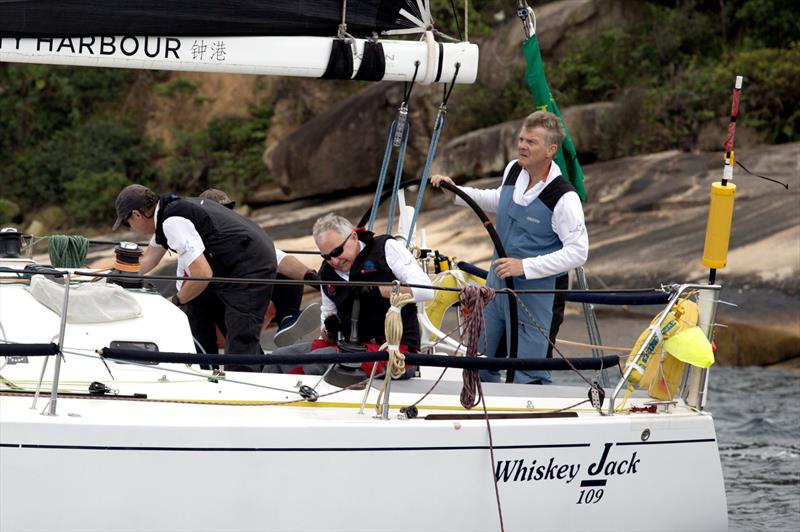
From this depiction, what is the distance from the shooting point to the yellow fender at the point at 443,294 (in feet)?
21.7

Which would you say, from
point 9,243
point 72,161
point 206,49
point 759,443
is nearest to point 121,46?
point 206,49

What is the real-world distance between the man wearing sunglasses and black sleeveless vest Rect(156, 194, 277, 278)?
1.57 feet

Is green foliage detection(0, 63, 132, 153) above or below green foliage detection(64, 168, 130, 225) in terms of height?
above

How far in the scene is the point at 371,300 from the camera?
5488 mm

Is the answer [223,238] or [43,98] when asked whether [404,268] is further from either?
[43,98]

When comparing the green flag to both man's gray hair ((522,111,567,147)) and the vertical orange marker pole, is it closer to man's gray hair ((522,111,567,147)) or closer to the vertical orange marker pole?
man's gray hair ((522,111,567,147))

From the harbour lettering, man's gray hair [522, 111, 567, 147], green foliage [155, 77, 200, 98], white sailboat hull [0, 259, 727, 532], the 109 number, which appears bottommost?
the 109 number

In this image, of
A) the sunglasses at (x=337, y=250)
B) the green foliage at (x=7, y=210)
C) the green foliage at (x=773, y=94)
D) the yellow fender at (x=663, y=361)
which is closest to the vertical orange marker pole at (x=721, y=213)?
the yellow fender at (x=663, y=361)

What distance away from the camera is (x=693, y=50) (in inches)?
778

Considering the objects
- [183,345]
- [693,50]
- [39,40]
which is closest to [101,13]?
[39,40]

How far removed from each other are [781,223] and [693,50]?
676 centimetres

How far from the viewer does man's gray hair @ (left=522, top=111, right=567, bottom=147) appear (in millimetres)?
5707

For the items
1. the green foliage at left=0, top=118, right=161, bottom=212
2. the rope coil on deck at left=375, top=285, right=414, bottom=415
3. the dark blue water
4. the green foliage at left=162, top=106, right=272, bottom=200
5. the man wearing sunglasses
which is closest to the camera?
the rope coil on deck at left=375, top=285, right=414, bottom=415

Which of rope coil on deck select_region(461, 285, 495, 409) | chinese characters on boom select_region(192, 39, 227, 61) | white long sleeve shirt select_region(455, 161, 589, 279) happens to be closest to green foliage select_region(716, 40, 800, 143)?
white long sleeve shirt select_region(455, 161, 589, 279)
